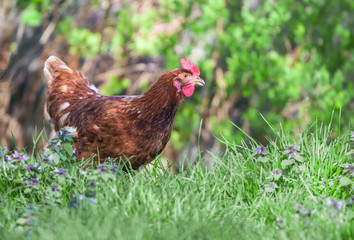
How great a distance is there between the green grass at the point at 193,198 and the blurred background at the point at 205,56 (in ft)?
9.43

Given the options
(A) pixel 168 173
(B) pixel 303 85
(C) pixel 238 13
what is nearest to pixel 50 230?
(A) pixel 168 173

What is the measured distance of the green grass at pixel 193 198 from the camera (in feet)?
9.50

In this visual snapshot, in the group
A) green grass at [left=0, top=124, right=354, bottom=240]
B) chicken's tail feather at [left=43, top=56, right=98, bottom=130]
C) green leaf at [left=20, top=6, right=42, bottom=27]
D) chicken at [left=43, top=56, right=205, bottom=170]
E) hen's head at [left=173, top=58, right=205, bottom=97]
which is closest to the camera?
green grass at [left=0, top=124, right=354, bottom=240]

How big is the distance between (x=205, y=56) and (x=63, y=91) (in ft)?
8.85

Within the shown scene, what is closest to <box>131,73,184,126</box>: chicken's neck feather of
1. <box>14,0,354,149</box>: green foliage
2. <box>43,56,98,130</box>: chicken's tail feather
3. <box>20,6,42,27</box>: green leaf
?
<box>43,56,98,130</box>: chicken's tail feather

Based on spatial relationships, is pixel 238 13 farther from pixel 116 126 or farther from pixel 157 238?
pixel 157 238

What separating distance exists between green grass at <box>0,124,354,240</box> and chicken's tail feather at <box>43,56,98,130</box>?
0.70 m

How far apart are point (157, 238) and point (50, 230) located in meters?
0.55

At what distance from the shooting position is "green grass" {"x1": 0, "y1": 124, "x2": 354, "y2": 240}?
9.50 ft

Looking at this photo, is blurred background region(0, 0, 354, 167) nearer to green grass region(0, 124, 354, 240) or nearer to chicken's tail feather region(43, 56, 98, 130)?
chicken's tail feather region(43, 56, 98, 130)

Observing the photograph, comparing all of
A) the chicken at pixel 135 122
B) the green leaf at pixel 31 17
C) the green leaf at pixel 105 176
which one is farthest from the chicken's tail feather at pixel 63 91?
the green leaf at pixel 31 17

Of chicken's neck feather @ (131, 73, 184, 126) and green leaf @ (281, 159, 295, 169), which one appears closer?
green leaf @ (281, 159, 295, 169)

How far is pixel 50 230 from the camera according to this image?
2873 millimetres

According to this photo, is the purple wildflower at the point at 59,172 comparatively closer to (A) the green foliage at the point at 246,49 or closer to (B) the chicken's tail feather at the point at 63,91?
(B) the chicken's tail feather at the point at 63,91
